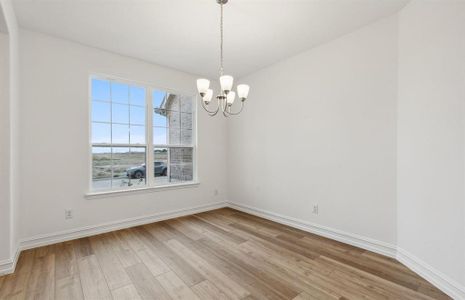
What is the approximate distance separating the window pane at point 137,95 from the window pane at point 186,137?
923 millimetres

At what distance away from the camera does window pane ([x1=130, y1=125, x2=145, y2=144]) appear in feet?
11.7

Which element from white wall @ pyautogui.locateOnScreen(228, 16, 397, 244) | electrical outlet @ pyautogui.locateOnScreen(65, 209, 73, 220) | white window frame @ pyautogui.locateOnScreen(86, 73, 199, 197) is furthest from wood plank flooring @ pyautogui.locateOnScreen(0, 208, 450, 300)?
white window frame @ pyautogui.locateOnScreen(86, 73, 199, 197)

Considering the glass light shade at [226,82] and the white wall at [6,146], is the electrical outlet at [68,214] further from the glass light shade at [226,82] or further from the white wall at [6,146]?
the glass light shade at [226,82]

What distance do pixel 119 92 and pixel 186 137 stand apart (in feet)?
→ 4.62

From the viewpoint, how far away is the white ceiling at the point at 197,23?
2.25 m

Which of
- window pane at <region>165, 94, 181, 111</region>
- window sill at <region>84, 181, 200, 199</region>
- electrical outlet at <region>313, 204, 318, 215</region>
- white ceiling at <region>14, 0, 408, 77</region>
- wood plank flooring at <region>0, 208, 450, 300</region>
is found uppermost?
white ceiling at <region>14, 0, 408, 77</region>

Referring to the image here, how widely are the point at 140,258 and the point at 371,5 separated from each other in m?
3.78

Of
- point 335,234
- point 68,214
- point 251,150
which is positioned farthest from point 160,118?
point 335,234

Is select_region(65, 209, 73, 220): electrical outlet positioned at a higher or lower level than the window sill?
lower

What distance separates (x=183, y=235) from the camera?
10.1 ft

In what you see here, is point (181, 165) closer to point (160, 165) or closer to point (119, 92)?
point (160, 165)

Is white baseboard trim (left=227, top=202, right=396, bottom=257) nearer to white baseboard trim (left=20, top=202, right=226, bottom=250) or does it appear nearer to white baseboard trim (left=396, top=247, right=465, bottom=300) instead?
white baseboard trim (left=396, top=247, right=465, bottom=300)

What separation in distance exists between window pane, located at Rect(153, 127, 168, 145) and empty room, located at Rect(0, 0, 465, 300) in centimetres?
3

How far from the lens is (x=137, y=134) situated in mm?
3613
